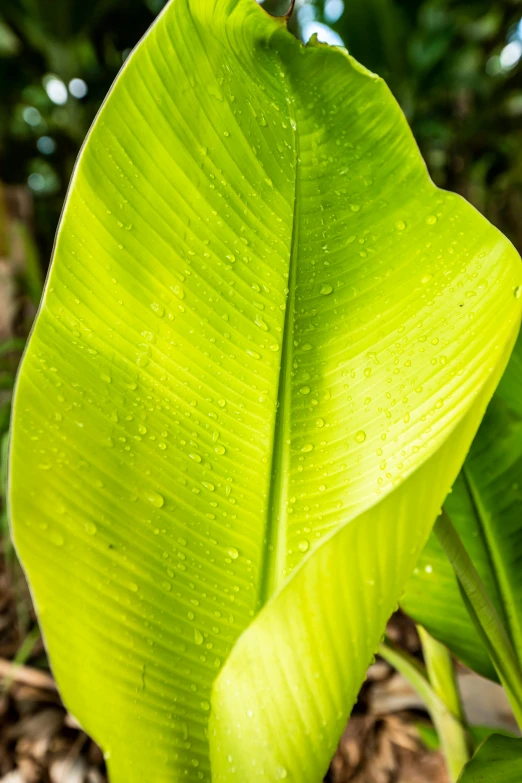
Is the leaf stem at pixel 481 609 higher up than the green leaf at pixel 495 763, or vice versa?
the leaf stem at pixel 481 609

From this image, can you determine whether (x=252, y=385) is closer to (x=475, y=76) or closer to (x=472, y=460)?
(x=472, y=460)

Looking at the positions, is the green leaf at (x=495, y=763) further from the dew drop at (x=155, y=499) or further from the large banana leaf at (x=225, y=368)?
the dew drop at (x=155, y=499)

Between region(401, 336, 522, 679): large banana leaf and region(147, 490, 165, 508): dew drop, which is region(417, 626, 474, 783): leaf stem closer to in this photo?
region(401, 336, 522, 679): large banana leaf

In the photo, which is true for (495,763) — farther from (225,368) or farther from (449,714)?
(225,368)

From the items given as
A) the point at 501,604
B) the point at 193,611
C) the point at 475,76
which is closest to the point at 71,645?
the point at 193,611

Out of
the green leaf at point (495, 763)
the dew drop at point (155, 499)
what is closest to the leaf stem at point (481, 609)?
the green leaf at point (495, 763)

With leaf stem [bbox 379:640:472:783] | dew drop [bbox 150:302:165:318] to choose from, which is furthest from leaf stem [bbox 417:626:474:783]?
dew drop [bbox 150:302:165:318]
